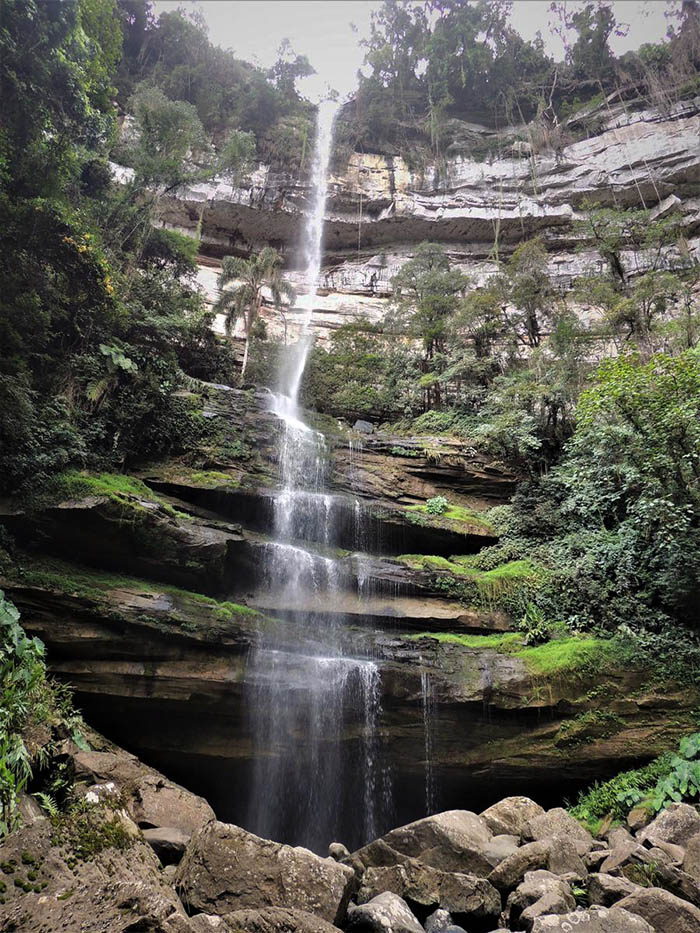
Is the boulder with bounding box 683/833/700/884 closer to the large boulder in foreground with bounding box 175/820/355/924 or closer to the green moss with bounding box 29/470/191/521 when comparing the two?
the large boulder in foreground with bounding box 175/820/355/924

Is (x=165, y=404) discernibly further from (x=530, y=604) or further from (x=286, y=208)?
(x=286, y=208)

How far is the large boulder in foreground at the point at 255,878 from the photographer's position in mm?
4551

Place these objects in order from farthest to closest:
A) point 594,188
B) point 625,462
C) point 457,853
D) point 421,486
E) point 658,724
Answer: point 594,188, point 421,486, point 625,462, point 658,724, point 457,853

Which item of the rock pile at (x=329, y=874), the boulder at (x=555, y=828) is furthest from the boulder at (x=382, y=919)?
the boulder at (x=555, y=828)

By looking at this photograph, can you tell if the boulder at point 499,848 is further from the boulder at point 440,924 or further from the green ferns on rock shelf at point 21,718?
the green ferns on rock shelf at point 21,718

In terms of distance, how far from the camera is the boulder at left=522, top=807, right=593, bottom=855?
6.74 m

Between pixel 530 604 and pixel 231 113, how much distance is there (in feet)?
103

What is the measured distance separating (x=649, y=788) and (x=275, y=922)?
6.81m

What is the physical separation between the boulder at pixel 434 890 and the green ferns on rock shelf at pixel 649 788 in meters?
3.41

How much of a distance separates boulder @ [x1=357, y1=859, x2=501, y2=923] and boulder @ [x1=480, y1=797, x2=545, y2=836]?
5.77 ft

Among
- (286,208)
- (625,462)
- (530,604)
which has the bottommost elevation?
(530,604)

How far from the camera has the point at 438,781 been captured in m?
9.12

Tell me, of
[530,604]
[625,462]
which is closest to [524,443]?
[625,462]

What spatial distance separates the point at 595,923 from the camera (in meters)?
4.30
